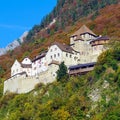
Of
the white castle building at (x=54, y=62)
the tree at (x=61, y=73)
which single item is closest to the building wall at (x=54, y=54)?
the white castle building at (x=54, y=62)

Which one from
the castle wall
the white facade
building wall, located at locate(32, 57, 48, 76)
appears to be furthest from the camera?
the white facade

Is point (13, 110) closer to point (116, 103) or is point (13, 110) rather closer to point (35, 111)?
point (35, 111)

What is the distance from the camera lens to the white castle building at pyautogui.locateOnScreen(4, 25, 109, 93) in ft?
274

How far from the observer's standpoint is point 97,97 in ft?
235

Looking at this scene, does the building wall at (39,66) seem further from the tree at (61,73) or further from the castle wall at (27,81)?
the tree at (61,73)

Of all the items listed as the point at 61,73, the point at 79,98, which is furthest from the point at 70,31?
the point at 79,98

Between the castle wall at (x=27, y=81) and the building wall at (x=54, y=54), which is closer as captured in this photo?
the castle wall at (x=27, y=81)

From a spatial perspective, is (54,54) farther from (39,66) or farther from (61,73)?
(61,73)

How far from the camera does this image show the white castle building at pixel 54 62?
3285 inches

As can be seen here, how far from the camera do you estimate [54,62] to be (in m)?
83.9

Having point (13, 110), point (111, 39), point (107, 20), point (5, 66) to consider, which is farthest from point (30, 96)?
point (107, 20)

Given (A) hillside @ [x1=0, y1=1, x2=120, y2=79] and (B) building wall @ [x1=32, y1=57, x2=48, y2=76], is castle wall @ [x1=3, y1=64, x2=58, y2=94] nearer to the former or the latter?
(B) building wall @ [x1=32, y1=57, x2=48, y2=76]

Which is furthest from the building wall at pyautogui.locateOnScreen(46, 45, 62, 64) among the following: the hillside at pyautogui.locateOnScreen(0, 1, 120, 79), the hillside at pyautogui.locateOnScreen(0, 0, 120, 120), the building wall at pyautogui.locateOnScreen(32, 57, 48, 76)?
the hillside at pyautogui.locateOnScreen(0, 1, 120, 79)

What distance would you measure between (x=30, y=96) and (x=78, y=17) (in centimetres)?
8454
